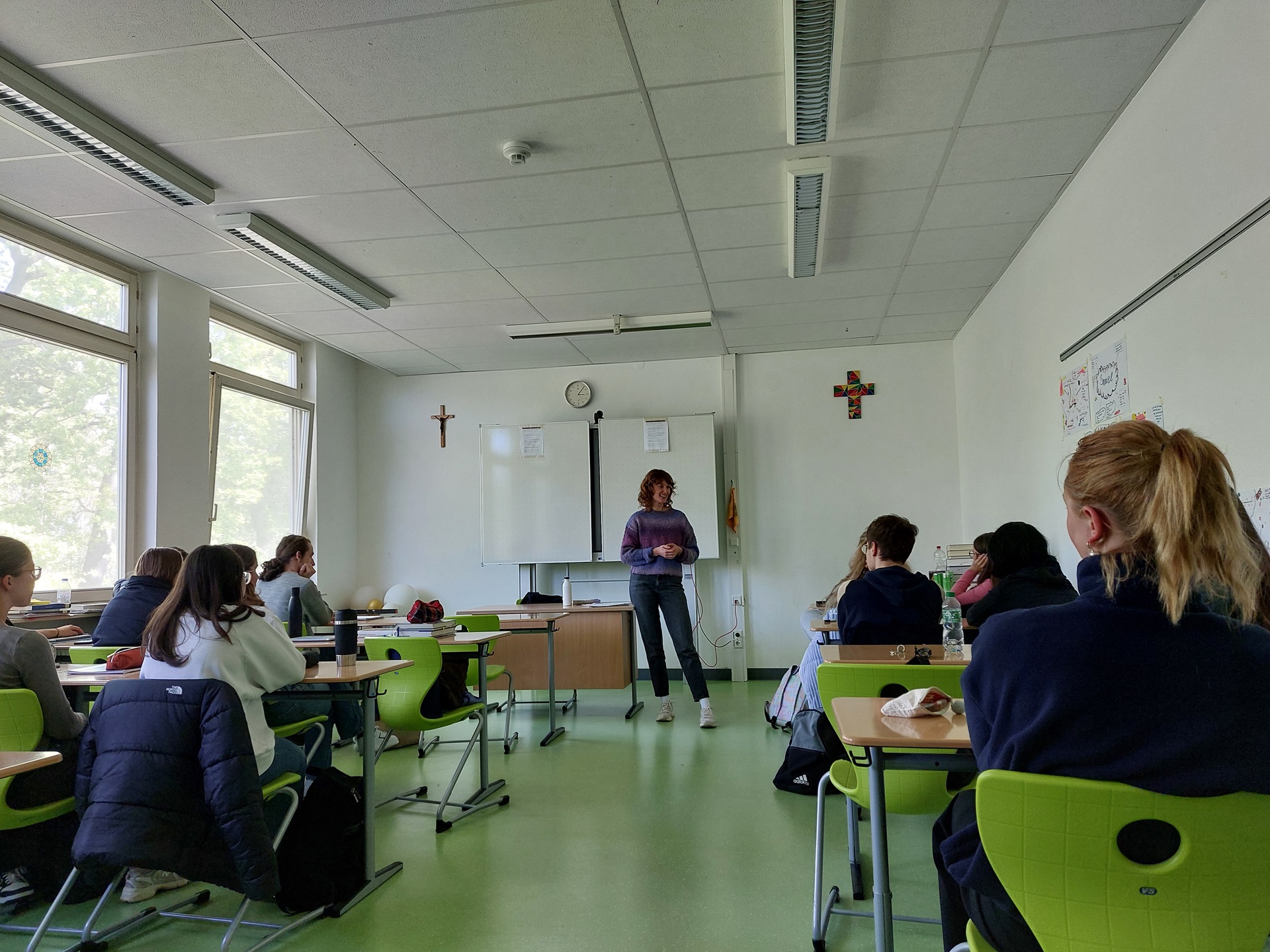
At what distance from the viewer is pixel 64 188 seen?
3.78m

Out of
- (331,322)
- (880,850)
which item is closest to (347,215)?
(331,322)

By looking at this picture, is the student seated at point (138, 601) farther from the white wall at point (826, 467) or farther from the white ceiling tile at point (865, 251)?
the white wall at point (826, 467)

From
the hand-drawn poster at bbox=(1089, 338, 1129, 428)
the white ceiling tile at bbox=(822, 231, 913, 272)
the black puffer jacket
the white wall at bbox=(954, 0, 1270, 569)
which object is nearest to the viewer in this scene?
the black puffer jacket

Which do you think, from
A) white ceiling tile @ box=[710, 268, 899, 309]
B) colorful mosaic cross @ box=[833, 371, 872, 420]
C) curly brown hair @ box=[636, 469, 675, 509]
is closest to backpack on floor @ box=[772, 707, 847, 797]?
curly brown hair @ box=[636, 469, 675, 509]

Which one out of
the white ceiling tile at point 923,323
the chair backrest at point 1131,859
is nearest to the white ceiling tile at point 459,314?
the white ceiling tile at point 923,323

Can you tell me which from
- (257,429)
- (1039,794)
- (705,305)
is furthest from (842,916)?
(257,429)

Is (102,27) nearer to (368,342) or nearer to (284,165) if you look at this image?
(284,165)

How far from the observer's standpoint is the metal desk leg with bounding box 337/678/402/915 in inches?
109

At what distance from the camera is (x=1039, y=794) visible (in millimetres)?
1111

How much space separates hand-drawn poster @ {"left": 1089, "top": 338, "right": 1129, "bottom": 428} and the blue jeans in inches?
103

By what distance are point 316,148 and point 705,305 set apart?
9.78 feet

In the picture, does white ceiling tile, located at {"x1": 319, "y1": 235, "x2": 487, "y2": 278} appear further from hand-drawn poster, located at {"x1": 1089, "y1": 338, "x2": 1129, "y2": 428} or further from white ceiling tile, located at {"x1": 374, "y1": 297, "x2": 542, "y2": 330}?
hand-drawn poster, located at {"x1": 1089, "y1": 338, "x2": 1129, "y2": 428}

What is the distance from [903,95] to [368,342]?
4677mm

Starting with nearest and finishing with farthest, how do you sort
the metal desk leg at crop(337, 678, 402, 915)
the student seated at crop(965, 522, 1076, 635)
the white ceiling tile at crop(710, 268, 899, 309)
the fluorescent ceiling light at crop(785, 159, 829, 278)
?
the student seated at crop(965, 522, 1076, 635), the metal desk leg at crop(337, 678, 402, 915), the fluorescent ceiling light at crop(785, 159, 829, 278), the white ceiling tile at crop(710, 268, 899, 309)
